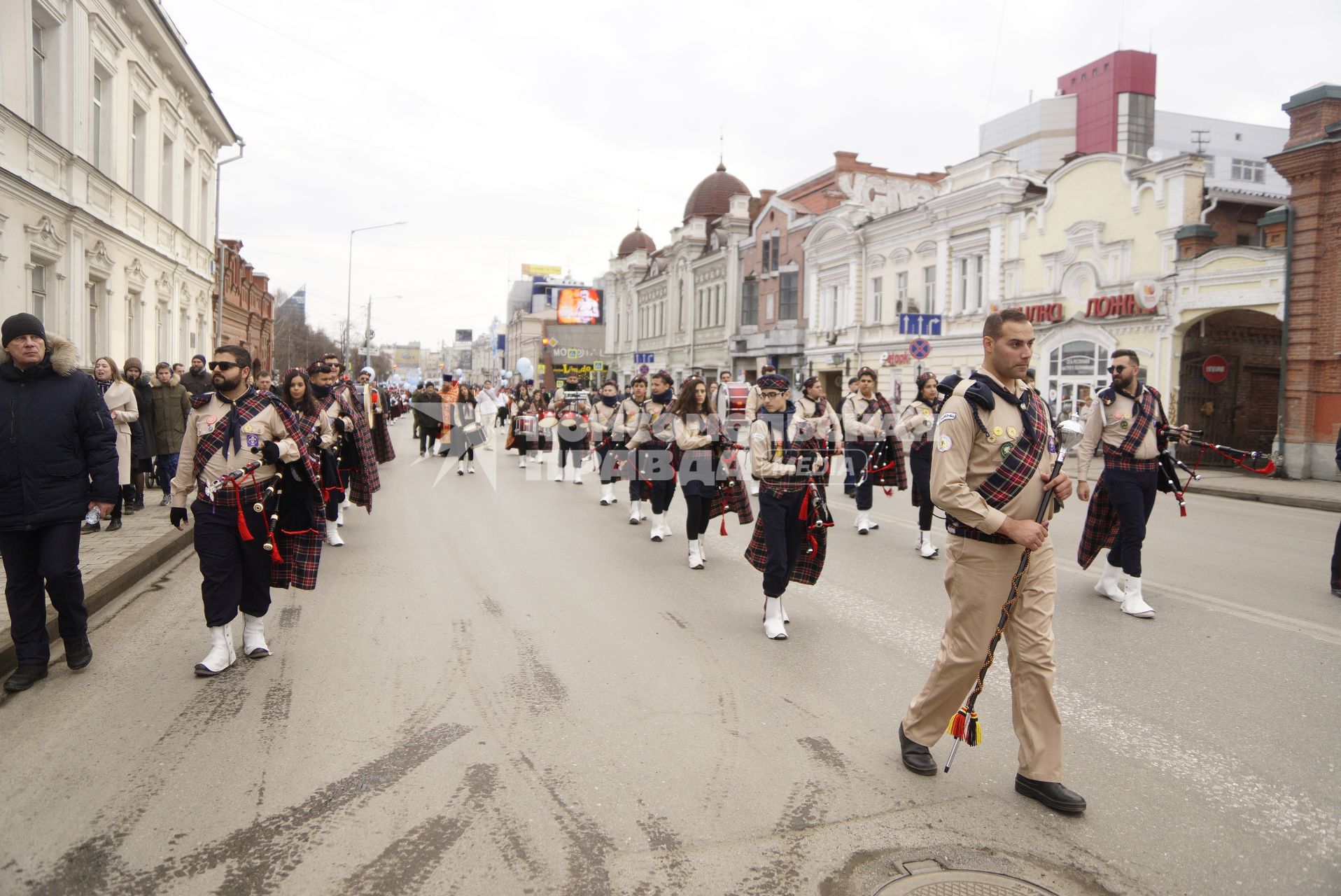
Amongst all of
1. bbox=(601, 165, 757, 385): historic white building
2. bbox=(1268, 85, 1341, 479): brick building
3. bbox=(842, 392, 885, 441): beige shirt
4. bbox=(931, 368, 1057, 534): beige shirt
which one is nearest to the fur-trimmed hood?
bbox=(931, 368, 1057, 534): beige shirt

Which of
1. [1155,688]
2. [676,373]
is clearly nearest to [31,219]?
[1155,688]

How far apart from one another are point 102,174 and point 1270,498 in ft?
65.4

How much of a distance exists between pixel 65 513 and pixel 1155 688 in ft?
19.3

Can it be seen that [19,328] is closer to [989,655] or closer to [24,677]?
[24,677]

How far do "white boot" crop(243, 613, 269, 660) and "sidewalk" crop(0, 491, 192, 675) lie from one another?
105 centimetres

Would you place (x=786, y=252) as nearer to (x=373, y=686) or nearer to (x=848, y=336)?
(x=848, y=336)

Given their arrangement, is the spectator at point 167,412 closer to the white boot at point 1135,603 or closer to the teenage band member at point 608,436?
the teenage band member at point 608,436

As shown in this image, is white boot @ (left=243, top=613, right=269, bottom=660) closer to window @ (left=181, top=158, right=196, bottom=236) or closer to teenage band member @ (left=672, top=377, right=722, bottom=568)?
teenage band member @ (left=672, top=377, right=722, bottom=568)

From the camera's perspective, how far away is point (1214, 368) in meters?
21.1

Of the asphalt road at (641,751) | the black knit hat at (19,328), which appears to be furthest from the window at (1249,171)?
the black knit hat at (19,328)

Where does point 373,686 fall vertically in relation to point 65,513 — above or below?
below

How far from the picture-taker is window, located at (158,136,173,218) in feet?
66.3

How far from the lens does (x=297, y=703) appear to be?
15.4 feet

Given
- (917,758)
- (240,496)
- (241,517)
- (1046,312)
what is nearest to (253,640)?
(241,517)
